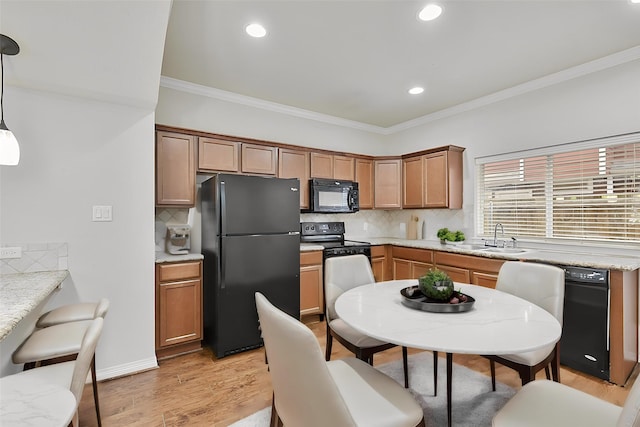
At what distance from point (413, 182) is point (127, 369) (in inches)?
148

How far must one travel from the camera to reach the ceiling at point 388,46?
7.13 ft

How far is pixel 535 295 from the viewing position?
2080 mm

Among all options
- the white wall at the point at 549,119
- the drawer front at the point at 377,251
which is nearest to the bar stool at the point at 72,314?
the drawer front at the point at 377,251

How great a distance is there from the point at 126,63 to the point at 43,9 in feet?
1.57

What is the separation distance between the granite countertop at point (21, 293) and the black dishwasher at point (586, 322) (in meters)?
3.40

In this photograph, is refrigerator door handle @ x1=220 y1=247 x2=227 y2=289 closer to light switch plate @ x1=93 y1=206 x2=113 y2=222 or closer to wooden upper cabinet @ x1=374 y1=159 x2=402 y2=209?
light switch plate @ x1=93 y1=206 x2=113 y2=222

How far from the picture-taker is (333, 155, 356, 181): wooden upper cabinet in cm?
423

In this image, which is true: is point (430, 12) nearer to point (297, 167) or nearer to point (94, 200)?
point (297, 167)

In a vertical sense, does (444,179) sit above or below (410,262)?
above

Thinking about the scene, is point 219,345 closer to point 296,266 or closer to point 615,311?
point 296,266

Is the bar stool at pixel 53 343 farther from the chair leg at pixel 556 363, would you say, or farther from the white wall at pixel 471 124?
the chair leg at pixel 556 363

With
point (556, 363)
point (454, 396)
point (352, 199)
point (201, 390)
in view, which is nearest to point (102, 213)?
point (201, 390)

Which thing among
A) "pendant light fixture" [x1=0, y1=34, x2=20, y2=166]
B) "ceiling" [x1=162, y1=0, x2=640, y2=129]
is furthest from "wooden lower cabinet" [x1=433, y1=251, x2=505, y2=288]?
"pendant light fixture" [x1=0, y1=34, x2=20, y2=166]

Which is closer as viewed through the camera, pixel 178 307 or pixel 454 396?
pixel 454 396
